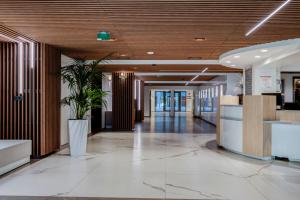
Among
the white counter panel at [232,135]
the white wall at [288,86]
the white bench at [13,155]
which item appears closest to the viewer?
the white bench at [13,155]

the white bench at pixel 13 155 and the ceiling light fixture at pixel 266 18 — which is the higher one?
the ceiling light fixture at pixel 266 18

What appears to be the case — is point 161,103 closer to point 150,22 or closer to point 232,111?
point 232,111

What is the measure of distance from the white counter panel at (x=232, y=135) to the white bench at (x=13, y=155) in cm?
473

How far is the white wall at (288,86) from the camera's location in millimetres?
12758

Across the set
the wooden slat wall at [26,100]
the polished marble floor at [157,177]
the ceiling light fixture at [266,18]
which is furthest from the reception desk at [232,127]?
the wooden slat wall at [26,100]

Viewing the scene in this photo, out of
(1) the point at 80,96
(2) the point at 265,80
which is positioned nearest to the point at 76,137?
(1) the point at 80,96

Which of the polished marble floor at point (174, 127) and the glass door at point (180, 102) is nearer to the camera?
the polished marble floor at point (174, 127)

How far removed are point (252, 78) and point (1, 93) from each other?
728cm

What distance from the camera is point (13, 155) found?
19.1ft

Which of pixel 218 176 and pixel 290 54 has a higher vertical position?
pixel 290 54

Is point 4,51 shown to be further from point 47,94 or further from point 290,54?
point 290,54

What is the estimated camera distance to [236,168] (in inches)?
240

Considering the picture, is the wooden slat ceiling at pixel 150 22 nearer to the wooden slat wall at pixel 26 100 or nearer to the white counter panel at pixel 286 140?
the wooden slat wall at pixel 26 100

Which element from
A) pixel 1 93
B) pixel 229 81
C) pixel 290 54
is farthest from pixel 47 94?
pixel 229 81
